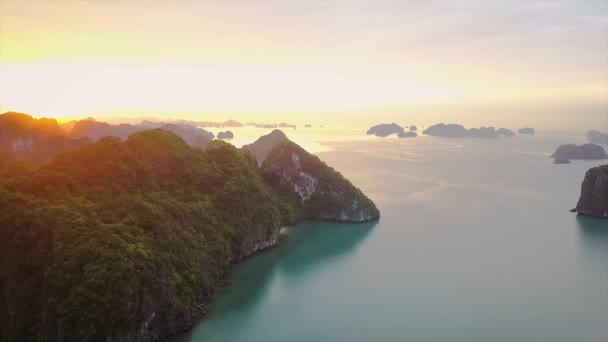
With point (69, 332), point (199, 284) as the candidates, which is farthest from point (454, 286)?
point (69, 332)

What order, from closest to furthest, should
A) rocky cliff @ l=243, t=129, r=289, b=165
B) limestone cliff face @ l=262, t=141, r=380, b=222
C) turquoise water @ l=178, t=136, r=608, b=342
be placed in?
turquoise water @ l=178, t=136, r=608, b=342 → limestone cliff face @ l=262, t=141, r=380, b=222 → rocky cliff @ l=243, t=129, r=289, b=165

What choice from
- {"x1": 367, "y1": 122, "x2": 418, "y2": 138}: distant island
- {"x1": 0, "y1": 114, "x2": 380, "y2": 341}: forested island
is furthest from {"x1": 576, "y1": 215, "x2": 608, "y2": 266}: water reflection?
{"x1": 367, "y1": 122, "x2": 418, "y2": 138}: distant island

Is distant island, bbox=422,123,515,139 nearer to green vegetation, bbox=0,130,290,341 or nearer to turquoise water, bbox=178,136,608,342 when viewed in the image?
turquoise water, bbox=178,136,608,342

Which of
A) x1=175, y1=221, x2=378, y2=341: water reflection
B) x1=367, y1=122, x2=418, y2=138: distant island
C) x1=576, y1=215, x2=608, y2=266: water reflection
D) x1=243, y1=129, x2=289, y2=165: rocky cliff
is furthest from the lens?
x1=367, y1=122, x2=418, y2=138: distant island

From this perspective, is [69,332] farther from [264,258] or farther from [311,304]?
[264,258]

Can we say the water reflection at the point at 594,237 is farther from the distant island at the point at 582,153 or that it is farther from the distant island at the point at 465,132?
the distant island at the point at 465,132

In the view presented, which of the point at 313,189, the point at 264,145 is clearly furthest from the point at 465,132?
the point at 313,189
